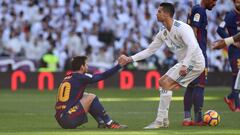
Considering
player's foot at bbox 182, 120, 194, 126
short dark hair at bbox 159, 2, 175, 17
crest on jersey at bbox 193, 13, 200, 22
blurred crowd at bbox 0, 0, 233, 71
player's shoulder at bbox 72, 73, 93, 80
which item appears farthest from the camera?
blurred crowd at bbox 0, 0, 233, 71

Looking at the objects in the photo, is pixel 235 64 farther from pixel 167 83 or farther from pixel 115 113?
pixel 167 83

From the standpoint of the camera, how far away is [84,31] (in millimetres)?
→ 31547

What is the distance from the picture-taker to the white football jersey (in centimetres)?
1312

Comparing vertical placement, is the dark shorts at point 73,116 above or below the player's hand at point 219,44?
below

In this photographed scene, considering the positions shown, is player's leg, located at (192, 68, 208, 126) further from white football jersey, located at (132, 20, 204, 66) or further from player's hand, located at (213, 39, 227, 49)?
player's hand, located at (213, 39, 227, 49)

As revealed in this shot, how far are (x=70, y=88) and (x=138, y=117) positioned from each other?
306 centimetres

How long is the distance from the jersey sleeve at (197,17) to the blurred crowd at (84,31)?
1582 cm

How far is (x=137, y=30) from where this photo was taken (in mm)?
32562

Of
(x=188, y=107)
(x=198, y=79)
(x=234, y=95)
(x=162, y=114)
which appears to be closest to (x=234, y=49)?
(x=234, y=95)

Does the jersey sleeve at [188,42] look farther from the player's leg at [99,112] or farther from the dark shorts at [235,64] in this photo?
the dark shorts at [235,64]

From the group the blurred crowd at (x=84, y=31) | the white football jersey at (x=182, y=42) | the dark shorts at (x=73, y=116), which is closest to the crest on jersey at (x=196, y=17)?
the white football jersey at (x=182, y=42)

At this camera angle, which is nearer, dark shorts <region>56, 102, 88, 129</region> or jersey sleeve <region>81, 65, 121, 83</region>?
jersey sleeve <region>81, 65, 121, 83</region>

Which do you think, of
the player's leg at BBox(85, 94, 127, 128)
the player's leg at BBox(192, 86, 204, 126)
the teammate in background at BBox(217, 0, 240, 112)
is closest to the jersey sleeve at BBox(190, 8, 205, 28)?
the player's leg at BBox(192, 86, 204, 126)

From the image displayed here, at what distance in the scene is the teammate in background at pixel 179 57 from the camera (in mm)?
13156
